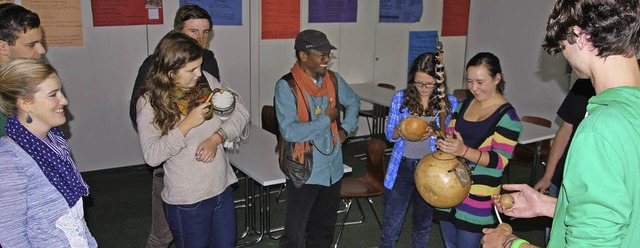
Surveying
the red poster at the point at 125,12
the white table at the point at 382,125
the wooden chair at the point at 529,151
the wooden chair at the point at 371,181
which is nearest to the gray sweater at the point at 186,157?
the wooden chair at the point at 371,181

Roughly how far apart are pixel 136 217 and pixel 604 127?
4.04 metres

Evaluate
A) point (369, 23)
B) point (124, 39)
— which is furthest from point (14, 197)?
point (369, 23)

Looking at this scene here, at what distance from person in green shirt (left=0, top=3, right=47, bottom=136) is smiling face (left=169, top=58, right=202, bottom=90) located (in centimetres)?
95

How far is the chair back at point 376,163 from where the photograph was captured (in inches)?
152

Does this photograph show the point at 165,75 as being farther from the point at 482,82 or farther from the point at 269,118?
the point at 269,118

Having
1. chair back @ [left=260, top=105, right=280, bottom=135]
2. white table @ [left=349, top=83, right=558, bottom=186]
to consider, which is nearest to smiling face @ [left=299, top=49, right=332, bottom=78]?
chair back @ [left=260, top=105, right=280, bottom=135]

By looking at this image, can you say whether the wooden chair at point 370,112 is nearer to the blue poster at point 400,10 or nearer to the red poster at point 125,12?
the blue poster at point 400,10

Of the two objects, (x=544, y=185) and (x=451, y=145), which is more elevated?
(x=451, y=145)

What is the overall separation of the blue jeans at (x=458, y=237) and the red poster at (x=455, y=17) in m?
4.64

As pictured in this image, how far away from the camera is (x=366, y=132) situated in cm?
699

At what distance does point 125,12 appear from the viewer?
17.3 ft

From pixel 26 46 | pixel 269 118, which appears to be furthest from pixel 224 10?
pixel 26 46

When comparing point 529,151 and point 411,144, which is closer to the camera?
point 411,144

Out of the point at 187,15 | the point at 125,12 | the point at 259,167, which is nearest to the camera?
the point at 187,15
